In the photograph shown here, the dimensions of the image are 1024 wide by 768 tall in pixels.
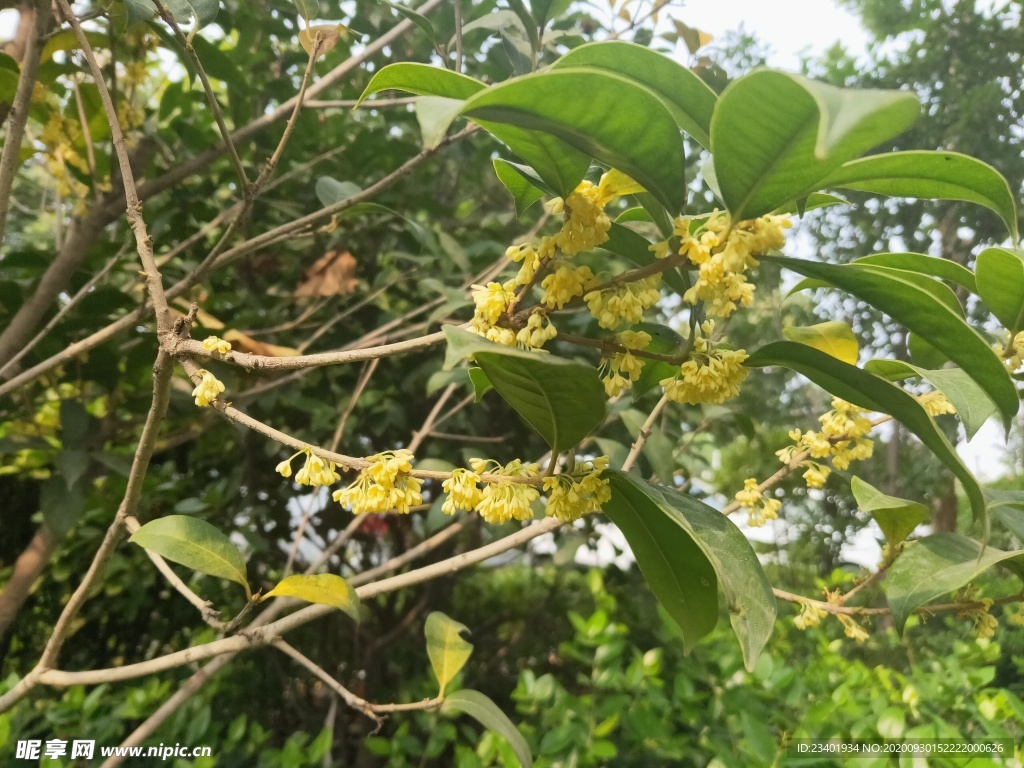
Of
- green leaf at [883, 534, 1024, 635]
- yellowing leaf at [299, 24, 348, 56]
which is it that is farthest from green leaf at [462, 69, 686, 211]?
yellowing leaf at [299, 24, 348, 56]

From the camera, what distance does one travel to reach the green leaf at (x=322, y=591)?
1.61ft

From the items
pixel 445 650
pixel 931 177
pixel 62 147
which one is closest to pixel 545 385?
pixel 931 177

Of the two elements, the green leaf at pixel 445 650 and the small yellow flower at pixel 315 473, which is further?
the green leaf at pixel 445 650

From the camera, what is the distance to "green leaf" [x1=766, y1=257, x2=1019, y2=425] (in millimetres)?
327

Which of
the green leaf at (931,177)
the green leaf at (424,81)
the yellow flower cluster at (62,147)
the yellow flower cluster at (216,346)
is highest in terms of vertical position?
the green leaf at (931,177)

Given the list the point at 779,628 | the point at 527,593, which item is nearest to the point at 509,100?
the point at 779,628

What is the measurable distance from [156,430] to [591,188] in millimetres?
380

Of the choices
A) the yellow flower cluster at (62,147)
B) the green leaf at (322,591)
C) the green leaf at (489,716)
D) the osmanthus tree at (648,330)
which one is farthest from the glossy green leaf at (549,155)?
the yellow flower cluster at (62,147)

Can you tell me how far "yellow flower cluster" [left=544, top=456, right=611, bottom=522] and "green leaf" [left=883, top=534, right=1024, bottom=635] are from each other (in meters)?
0.24

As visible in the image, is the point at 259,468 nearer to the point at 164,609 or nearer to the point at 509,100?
the point at 164,609

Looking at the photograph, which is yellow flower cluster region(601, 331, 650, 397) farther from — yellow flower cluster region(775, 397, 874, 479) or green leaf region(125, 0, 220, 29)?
green leaf region(125, 0, 220, 29)

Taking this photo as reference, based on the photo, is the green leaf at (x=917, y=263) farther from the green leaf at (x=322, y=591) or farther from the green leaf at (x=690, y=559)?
the green leaf at (x=322, y=591)

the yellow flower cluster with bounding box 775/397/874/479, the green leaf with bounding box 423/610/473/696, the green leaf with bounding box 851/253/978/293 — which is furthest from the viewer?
the green leaf with bounding box 423/610/473/696

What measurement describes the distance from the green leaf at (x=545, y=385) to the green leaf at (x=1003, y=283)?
13.0 inches
